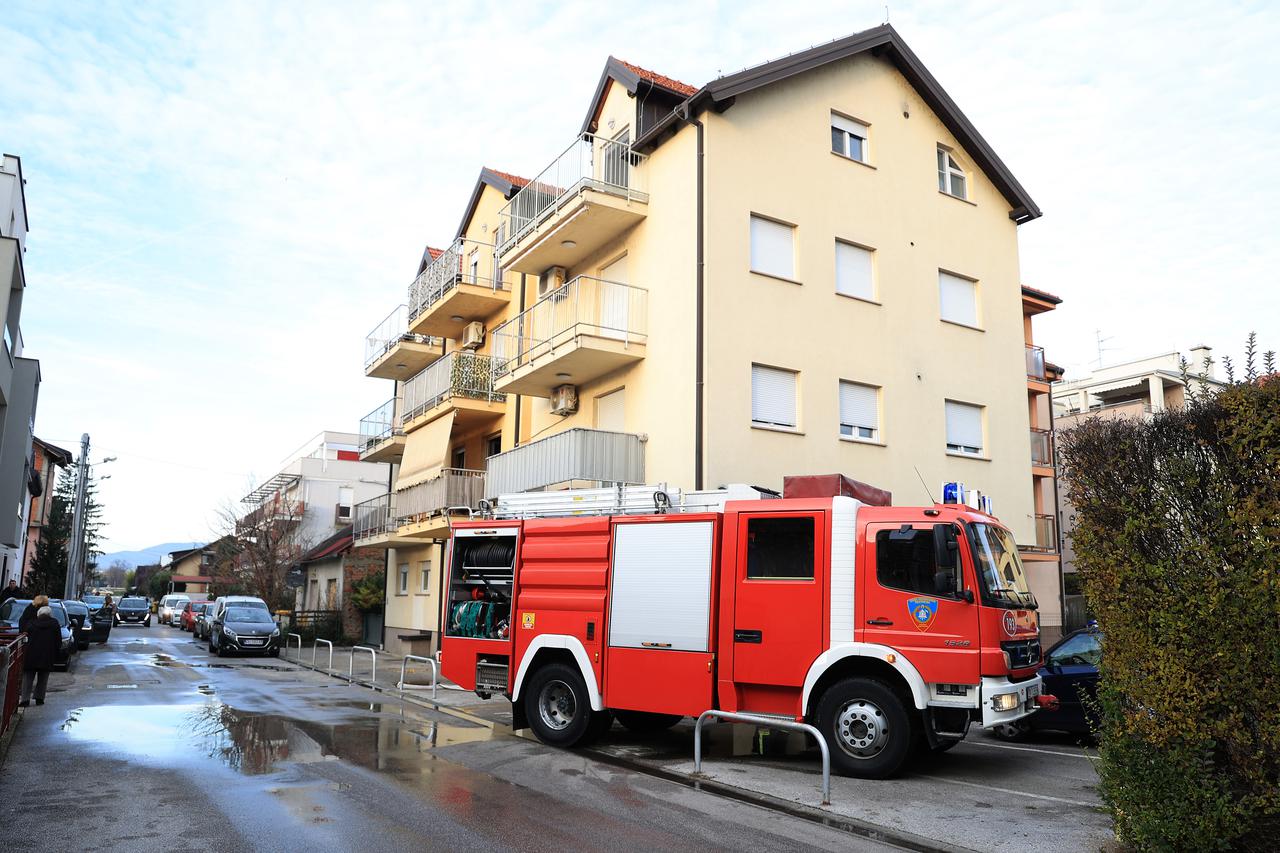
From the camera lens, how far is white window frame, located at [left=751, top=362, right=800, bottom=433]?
18281 mm

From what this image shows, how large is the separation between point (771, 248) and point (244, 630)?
18.9 metres

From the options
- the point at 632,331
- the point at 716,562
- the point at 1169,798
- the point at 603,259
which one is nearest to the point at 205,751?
the point at 716,562

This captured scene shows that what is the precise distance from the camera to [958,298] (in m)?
22.1

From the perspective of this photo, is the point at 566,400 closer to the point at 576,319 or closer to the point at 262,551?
the point at 576,319

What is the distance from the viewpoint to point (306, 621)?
34562mm

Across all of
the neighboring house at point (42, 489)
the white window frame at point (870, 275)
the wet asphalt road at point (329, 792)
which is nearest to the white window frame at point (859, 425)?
the white window frame at point (870, 275)

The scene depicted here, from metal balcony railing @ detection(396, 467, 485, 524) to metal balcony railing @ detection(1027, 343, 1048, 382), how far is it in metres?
16.3

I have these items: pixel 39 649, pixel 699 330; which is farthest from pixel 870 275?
pixel 39 649

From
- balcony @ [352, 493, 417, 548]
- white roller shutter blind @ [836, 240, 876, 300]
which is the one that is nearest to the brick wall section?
balcony @ [352, 493, 417, 548]

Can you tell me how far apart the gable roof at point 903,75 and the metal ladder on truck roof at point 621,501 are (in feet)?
29.8

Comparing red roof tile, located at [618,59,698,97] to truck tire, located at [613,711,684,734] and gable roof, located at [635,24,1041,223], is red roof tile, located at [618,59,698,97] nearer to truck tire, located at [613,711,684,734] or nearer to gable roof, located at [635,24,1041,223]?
gable roof, located at [635,24,1041,223]

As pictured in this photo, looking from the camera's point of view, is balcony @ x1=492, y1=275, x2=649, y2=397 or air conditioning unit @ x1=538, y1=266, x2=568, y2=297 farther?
air conditioning unit @ x1=538, y1=266, x2=568, y2=297

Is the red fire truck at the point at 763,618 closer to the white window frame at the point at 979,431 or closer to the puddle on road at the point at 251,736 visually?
the puddle on road at the point at 251,736

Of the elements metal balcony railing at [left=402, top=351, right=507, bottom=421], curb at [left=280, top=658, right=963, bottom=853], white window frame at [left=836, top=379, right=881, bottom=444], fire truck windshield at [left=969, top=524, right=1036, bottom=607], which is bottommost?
curb at [left=280, top=658, right=963, bottom=853]
